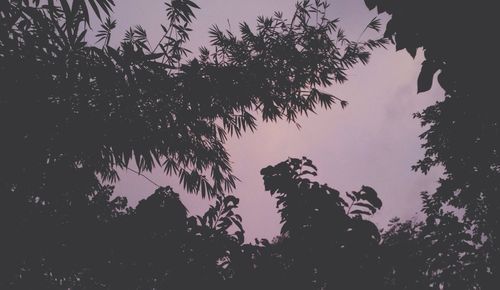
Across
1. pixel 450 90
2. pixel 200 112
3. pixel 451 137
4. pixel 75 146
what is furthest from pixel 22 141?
pixel 451 137

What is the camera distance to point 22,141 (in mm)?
3369

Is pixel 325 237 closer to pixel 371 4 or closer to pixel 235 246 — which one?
pixel 235 246

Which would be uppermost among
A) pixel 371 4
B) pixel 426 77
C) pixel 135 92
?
pixel 135 92

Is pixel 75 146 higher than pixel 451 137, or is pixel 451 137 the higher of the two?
pixel 451 137

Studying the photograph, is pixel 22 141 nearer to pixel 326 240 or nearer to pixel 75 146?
pixel 75 146

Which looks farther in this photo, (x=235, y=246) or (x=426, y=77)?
(x=235, y=246)

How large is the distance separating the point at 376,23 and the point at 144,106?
510 centimetres

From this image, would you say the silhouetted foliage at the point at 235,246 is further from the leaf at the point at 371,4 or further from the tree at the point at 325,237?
the leaf at the point at 371,4

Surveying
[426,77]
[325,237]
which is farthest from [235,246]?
[426,77]

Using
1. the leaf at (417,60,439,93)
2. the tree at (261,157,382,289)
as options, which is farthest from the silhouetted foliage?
the leaf at (417,60,439,93)

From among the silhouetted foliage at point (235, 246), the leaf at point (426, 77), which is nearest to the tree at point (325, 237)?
the silhouetted foliage at point (235, 246)

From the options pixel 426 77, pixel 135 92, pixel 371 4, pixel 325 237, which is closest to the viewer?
pixel 426 77

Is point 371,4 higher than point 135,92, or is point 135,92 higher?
point 135,92

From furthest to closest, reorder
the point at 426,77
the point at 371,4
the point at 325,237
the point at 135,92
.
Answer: the point at 135,92, the point at 325,237, the point at 371,4, the point at 426,77
